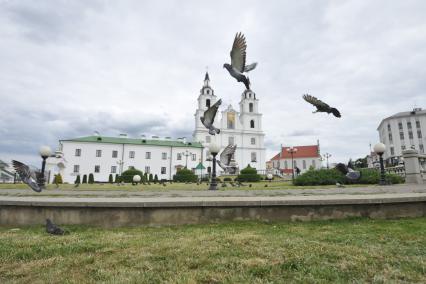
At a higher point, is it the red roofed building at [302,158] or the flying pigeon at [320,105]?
the red roofed building at [302,158]

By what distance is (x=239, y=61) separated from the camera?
383 inches

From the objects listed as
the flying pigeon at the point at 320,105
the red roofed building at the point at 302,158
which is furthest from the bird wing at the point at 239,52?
the red roofed building at the point at 302,158

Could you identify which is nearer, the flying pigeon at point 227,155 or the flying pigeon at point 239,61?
the flying pigeon at point 239,61

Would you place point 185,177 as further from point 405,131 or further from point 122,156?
point 405,131

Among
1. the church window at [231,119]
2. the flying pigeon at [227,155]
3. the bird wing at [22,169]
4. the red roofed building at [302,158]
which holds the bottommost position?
the bird wing at [22,169]

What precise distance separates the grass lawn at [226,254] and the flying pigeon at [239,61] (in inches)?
232

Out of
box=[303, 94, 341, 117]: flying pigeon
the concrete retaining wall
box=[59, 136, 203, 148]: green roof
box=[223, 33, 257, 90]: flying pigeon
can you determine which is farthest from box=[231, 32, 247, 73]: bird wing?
box=[59, 136, 203, 148]: green roof

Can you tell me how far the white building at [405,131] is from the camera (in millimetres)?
64250

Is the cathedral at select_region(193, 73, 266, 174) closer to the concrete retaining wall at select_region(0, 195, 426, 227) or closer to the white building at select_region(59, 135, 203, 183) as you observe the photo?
the white building at select_region(59, 135, 203, 183)

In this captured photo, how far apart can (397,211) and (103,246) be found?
232 inches

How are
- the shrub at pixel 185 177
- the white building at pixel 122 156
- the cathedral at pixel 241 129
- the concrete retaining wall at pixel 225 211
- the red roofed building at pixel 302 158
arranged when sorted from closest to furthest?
1. the concrete retaining wall at pixel 225 211
2. the shrub at pixel 185 177
3. the white building at pixel 122 156
4. the cathedral at pixel 241 129
5. the red roofed building at pixel 302 158

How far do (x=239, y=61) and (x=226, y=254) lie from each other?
7620 millimetres

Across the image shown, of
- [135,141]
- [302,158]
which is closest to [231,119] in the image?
[135,141]

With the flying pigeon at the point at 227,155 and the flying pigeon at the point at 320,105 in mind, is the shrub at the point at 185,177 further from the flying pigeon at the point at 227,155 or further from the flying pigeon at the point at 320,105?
the flying pigeon at the point at 320,105
